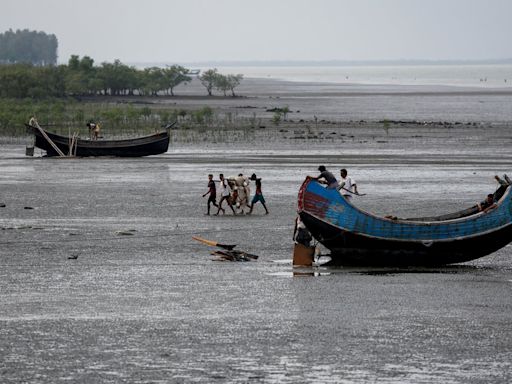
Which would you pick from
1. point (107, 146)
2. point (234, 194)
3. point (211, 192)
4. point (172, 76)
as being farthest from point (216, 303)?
point (172, 76)

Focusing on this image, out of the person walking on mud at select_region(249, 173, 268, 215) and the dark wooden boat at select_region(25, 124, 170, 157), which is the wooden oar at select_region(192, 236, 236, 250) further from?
the dark wooden boat at select_region(25, 124, 170, 157)

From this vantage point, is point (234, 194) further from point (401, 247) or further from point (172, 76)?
point (172, 76)

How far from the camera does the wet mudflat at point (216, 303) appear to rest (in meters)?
20.5

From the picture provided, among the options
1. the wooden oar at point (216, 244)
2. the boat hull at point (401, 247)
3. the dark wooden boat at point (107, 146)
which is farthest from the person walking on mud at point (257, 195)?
the dark wooden boat at point (107, 146)

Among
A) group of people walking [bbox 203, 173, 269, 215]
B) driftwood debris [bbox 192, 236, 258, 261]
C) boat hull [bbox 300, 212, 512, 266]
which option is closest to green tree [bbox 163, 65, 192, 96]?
group of people walking [bbox 203, 173, 269, 215]

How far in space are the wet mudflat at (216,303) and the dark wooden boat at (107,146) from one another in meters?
16.5

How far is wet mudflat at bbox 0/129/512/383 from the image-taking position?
805 inches

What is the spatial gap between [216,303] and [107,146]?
37.2 m

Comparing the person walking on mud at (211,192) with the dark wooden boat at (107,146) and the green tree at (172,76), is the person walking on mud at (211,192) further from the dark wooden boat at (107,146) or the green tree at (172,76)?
the green tree at (172,76)

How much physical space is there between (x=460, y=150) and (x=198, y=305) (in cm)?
4180

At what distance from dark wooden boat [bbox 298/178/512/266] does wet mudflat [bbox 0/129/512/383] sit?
52cm

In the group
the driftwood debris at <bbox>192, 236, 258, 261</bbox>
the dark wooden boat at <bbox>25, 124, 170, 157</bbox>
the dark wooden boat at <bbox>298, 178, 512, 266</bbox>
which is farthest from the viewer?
the dark wooden boat at <bbox>25, 124, 170, 157</bbox>

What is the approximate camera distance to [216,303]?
2508 centimetres

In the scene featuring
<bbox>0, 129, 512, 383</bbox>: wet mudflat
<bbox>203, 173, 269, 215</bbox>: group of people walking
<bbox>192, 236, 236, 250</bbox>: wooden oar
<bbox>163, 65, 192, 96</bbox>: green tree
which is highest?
<bbox>163, 65, 192, 96</bbox>: green tree
